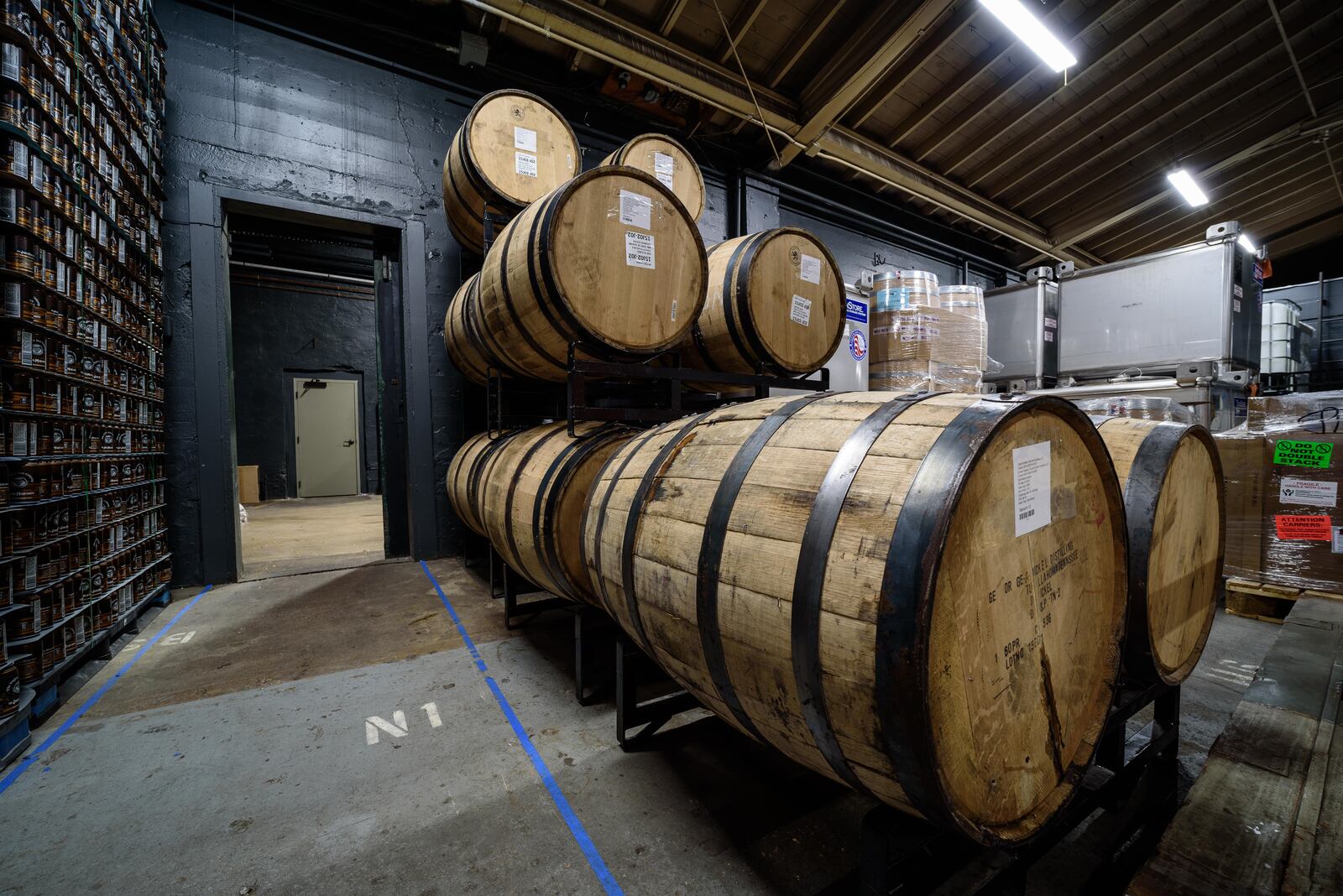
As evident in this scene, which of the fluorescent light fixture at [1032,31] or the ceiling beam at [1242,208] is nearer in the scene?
the fluorescent light fixture at [1032,31]

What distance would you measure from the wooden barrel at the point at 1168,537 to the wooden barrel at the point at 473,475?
2930 millimetres

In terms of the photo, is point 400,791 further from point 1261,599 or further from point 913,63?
point 913,63

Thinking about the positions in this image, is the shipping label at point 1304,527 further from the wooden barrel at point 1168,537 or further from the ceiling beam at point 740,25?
the ceiling beam at point 740,25

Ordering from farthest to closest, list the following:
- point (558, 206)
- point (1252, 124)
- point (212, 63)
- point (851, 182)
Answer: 1. point (851, 182)
2. point (1252, 124)
3. point (212, 63)
4. point (558, 206)

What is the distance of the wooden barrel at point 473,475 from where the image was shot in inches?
124

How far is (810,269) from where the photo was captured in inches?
125

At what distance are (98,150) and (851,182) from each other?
7.70 meters

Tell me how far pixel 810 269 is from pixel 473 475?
260cm

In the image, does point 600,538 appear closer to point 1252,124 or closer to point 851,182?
point 851,182

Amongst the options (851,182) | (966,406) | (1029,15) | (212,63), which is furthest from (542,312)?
(851,182)

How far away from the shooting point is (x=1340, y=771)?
1.39m

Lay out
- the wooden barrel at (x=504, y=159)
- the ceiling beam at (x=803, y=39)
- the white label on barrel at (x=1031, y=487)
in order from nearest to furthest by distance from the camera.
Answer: the white label on barrel at (x=1031, y=487) < the wooden barrel at (x=504, y=159) < the ceiling beam at (x=803, y=39)

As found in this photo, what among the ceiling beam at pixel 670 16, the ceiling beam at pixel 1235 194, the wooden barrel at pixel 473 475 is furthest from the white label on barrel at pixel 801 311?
the ceiling beam at pixel 1235 194

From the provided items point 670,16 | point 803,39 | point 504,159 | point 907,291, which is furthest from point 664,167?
point 907,291
